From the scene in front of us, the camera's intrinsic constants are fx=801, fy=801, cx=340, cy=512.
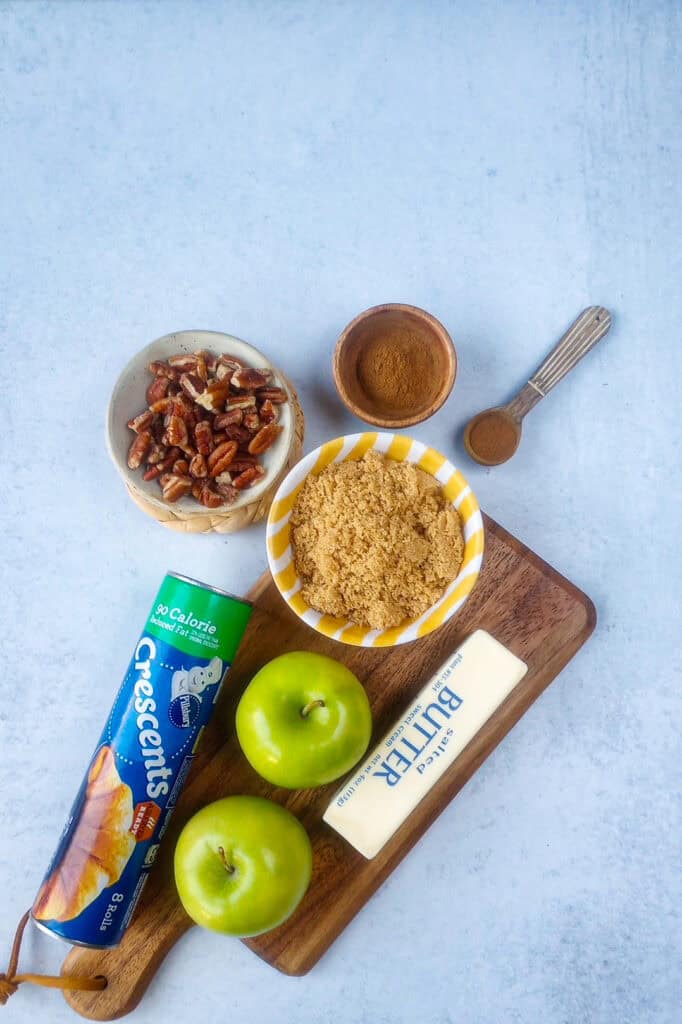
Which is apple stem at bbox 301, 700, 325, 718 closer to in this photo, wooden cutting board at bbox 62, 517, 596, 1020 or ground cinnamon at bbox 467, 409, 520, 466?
wooden cutting board at bbox 62, 517, 596, 1020

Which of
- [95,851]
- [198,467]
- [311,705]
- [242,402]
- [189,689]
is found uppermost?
[242,402]

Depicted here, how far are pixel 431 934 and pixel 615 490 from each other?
85cm

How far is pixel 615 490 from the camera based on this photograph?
1.43 meters

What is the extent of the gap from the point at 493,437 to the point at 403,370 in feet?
0.65

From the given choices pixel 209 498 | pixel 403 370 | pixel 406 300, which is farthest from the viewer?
pixel 406 300

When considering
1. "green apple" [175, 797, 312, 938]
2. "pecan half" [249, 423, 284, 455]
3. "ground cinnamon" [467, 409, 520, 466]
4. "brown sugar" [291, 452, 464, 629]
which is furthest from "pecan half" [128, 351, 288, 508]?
"green apple" [175, 797, 312, 938]

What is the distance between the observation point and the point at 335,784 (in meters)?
1.29

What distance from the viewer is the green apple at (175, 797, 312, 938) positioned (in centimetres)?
109

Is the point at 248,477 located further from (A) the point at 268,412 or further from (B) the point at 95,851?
(B) the point at 95,851

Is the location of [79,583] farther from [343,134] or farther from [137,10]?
[137,10]

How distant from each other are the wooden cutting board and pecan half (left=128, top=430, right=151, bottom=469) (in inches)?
10.7

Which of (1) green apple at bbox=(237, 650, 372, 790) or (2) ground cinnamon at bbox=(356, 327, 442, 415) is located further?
(2) ground cinnamon at bbox=(356, 327, 442, 415)

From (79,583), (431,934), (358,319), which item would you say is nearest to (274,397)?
(358,319)

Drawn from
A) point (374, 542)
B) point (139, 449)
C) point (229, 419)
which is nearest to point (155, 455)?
point (139, 449)
